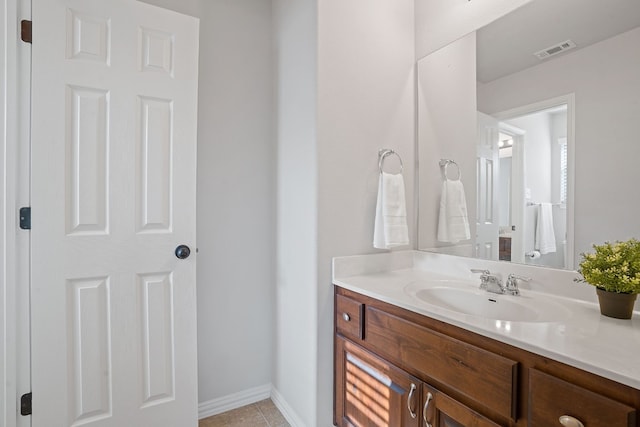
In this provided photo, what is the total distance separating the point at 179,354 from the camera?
1570 mm

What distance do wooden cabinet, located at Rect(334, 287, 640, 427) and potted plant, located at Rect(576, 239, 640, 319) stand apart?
1.23ft

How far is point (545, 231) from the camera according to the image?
1.25 m

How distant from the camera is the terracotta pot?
0.91m

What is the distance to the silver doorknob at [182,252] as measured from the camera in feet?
5.07

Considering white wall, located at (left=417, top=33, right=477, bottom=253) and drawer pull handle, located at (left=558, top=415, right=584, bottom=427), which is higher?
white wall, located at (left=417, top=33, right=477, bottom=253)

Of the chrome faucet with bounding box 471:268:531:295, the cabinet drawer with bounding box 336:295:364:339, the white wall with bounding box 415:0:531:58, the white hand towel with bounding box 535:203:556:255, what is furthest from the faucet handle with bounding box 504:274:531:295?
the white wall with bounding box 415:0:531:58

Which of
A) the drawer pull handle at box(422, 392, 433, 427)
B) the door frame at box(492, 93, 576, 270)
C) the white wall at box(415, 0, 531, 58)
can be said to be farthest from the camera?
the white wall at box(415, 0, 531, 58)

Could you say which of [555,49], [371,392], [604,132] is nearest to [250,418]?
[371,392]

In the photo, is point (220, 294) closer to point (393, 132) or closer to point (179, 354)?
point (179, 354)

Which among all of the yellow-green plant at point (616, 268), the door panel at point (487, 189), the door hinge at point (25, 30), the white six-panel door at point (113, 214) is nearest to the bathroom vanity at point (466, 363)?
the yellow-green plant at point (616, 268)

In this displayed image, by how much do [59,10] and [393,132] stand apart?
1.60 m

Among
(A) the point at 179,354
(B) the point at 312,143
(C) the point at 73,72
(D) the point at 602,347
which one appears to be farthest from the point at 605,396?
(C) the point at 73,72

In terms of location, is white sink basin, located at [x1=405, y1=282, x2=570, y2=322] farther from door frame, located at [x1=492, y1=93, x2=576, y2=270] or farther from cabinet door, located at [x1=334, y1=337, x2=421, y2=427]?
cabinet door, located at [x1=334, y1=337, x2=421, y2=427]

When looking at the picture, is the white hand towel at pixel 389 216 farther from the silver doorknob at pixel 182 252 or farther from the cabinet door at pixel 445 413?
the silver doorknob at pixel 182 252
